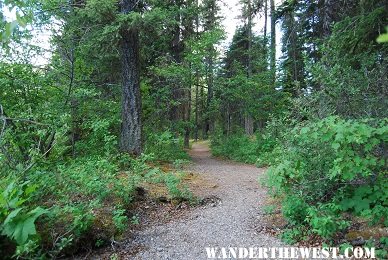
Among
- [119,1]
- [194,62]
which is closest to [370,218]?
[119,1]

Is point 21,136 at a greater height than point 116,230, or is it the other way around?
point 21,136

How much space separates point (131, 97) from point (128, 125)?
0.83 m

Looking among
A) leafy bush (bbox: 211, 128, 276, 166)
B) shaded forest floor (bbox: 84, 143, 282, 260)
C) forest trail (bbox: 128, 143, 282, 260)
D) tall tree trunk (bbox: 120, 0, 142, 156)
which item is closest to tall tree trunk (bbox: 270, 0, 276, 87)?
leafy bush (bbox: 211, 128, 276, 166)

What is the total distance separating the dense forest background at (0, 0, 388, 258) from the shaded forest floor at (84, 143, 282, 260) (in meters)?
0.31

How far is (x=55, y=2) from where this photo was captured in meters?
6.92

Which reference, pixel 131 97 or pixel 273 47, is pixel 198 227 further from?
pixel 273 47

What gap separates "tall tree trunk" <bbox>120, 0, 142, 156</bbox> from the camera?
25.9ft

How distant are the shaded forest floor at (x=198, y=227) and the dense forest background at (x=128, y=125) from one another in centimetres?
31

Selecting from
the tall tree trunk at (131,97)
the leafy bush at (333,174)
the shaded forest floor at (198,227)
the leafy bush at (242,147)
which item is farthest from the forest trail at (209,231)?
the leafy bush at (242,147)

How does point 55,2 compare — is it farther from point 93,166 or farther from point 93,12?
point 93,166

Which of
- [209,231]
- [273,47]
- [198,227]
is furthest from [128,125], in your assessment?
[273,47]

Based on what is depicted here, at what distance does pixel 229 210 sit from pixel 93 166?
112 inches

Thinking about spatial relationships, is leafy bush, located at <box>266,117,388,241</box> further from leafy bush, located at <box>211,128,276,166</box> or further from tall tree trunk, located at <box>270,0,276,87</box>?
tall tree trunk, located at <box>270,0,276,87</box>

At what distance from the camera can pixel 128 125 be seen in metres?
7.96
